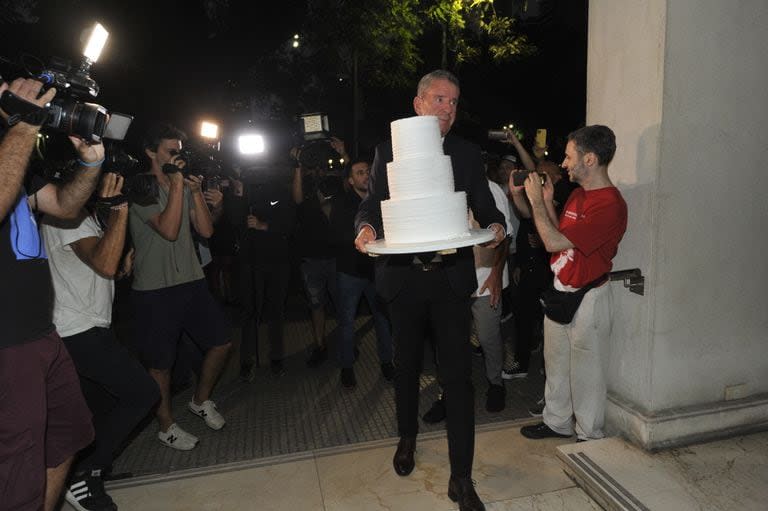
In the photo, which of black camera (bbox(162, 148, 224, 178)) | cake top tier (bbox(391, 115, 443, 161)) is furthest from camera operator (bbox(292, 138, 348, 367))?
cake top tier (bbox(391, 115, 443, 161))

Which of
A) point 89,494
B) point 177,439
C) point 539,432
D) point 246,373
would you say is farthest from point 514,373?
point 89,494

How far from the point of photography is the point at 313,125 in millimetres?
6309

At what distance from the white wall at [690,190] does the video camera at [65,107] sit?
293cm

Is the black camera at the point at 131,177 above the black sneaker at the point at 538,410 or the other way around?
above

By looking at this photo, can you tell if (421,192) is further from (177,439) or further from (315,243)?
(315,243)

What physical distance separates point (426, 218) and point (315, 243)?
332cm

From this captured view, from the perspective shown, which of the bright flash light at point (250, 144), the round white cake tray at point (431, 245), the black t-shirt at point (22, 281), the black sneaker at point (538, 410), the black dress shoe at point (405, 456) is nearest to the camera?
the black t-shirt at point (22, 281)

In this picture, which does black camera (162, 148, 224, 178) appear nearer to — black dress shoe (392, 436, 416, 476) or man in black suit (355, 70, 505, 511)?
man in black suit (355, 70, 505, 511)

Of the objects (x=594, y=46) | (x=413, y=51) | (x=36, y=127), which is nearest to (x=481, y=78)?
(x=413, y=51)

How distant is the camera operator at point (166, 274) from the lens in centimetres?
396

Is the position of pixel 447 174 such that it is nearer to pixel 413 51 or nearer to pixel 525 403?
pixel 525 403

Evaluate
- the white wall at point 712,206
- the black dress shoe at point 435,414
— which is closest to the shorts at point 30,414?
the black dress shoe at point 435,414

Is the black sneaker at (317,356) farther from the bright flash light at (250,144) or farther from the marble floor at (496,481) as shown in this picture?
the bright flash light at (250,144)

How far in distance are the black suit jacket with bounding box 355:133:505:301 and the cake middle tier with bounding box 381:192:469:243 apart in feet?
1.74
